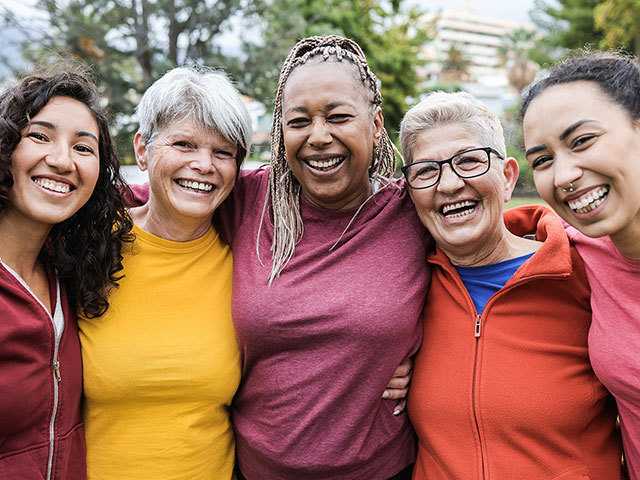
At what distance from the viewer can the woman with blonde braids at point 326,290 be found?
239 centimetres

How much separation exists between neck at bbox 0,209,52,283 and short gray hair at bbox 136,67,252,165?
0.66 meters

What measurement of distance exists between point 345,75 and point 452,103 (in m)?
0.50

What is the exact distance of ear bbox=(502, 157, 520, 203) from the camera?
8.43ft

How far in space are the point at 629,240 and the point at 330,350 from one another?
1.22 m

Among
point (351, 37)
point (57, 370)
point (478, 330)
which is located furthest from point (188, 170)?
point (351, 37)

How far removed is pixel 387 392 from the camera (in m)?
2.47

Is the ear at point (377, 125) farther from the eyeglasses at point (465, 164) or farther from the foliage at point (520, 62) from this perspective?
the foliage at point (520, 62)

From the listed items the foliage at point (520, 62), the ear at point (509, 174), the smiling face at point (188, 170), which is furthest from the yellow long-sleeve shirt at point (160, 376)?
the foliage at point (520, 62)

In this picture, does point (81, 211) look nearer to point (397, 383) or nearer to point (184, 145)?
point (184, 145)

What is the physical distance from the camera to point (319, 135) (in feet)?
8.32

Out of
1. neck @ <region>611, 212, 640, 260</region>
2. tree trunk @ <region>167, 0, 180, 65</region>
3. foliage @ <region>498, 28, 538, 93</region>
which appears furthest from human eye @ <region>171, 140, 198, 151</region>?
tree trunk @ <region>167, 0, 180, 65</region>

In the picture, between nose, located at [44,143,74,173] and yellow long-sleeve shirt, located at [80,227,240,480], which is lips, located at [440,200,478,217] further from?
nose, located at [44,143,74,173]

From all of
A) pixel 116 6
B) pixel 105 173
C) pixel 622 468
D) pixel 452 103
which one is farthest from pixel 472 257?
pixel 116 6

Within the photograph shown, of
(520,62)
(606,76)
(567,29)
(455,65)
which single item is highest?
(606,76)
